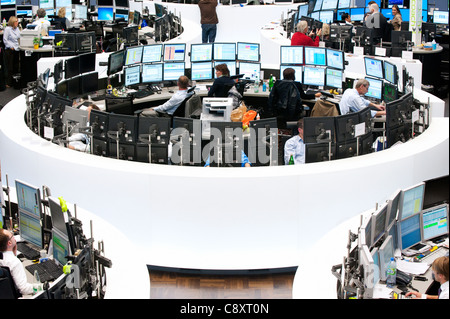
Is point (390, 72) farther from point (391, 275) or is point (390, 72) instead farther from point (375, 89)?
point (391, 275)

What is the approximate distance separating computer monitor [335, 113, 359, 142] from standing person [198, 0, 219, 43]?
775cm

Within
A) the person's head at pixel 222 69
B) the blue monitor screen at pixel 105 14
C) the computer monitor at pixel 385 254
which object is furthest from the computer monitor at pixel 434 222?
the blue monitor screen at pixel 105 14

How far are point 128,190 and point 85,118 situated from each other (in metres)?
1.07

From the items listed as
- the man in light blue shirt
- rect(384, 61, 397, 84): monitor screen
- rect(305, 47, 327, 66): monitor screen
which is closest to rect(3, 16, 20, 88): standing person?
rect(305, 47, 327, 66): monitor screen

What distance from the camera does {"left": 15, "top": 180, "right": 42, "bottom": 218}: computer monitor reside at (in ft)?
15.7

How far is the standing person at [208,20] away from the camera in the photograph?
532 inches

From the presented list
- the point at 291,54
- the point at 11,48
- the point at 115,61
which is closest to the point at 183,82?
the point at 115,61

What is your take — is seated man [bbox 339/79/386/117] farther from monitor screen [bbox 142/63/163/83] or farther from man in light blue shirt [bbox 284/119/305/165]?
monitor screen [bbox 142/63/163/83]

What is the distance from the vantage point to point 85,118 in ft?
21.3

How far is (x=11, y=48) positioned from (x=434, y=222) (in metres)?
8.87

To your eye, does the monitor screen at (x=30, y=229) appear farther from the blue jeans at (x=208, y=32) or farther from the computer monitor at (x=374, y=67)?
the blue jeans at (x=208, y=32)

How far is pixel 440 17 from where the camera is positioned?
14.3m
